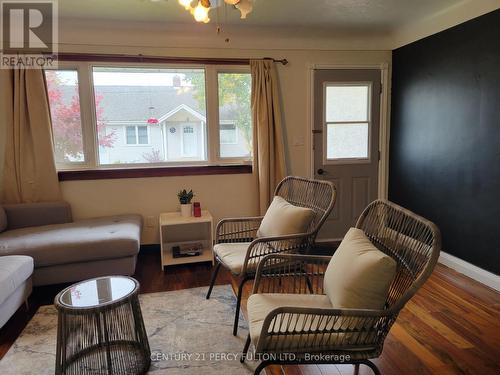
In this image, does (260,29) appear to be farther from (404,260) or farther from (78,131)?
(404,260)

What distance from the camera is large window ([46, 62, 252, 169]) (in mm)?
3508

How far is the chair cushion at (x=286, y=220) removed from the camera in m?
2.31

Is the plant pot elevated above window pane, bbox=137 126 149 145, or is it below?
below

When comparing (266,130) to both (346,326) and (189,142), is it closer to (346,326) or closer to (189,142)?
(189,142)

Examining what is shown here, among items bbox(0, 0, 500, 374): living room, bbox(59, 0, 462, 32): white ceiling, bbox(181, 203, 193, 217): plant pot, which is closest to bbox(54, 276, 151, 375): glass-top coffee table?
bbox(0, 0, 500, 374): living room

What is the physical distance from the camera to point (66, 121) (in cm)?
352

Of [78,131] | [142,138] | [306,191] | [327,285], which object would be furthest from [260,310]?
[78,131]

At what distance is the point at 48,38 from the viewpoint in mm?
3340

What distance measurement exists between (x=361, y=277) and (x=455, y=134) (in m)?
2.33

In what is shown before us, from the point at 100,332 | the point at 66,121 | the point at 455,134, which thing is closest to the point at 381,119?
the point at 455,134

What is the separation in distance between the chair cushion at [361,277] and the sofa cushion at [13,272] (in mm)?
1898

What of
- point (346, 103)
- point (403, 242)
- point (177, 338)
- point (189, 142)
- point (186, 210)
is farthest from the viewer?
point (346, 103)

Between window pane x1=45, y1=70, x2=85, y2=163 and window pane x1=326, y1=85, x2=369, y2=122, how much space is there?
264 cm

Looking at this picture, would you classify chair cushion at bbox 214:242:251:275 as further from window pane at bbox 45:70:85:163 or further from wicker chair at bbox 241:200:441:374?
window pane at bbox 45:70:85:163
